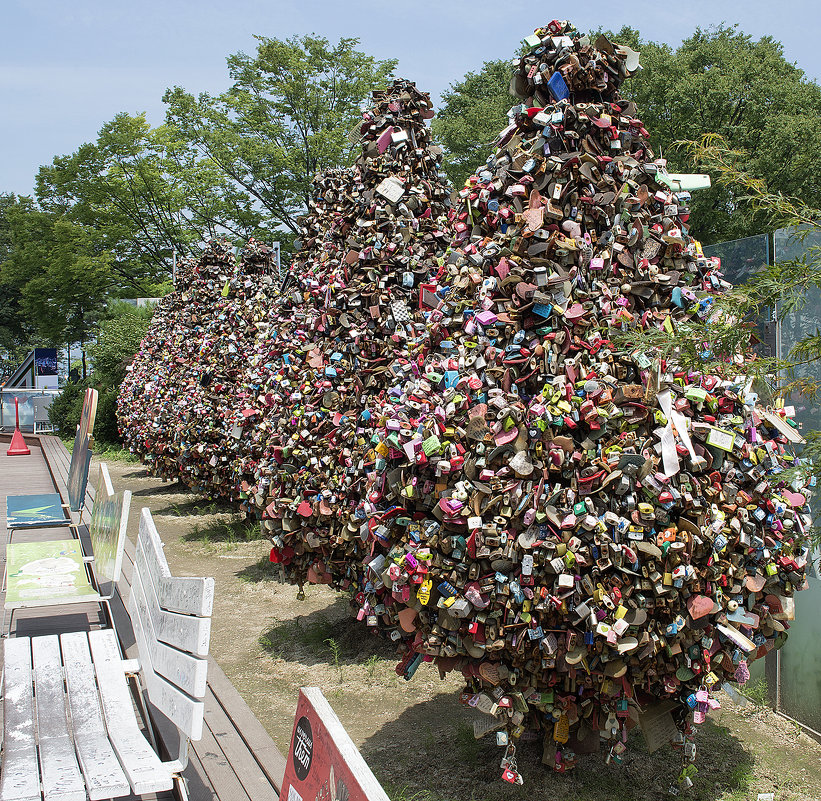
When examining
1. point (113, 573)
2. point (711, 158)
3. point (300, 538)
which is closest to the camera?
point (711, 158)

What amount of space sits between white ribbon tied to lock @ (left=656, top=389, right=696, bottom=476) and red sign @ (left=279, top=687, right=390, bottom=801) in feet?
6.41

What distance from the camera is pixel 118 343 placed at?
69.2 feet

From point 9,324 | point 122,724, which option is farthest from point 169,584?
point 9,324

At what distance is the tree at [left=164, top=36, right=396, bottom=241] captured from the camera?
25.0 meters

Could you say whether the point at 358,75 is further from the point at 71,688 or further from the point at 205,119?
the point at 71,688

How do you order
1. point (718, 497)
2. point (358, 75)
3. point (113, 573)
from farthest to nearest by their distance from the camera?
point (358, 75), point (113, 573), point (718, 497)

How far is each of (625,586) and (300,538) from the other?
315 centimetres

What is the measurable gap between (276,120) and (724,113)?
47.2ft

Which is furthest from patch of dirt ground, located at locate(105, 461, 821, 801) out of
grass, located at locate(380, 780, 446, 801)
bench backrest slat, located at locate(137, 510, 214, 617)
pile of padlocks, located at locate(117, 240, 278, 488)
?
pile of padlocks, located at locate(117, 240, 278, 488)

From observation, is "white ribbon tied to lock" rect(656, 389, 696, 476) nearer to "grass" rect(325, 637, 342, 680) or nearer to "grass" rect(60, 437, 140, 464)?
"grass" rect(325, 637, 342, 680)

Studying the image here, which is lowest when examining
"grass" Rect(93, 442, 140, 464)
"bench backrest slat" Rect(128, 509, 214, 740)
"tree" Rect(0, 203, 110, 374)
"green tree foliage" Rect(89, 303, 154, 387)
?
"grass" Rect(93, 442, 140, 464)

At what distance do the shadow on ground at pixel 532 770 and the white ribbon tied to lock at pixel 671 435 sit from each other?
1.85m

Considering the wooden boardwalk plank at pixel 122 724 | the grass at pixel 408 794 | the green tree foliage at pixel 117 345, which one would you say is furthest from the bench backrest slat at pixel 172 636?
the green tree foliage at pixel 117 345

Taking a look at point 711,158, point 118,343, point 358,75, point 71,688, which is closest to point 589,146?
point 711,158
